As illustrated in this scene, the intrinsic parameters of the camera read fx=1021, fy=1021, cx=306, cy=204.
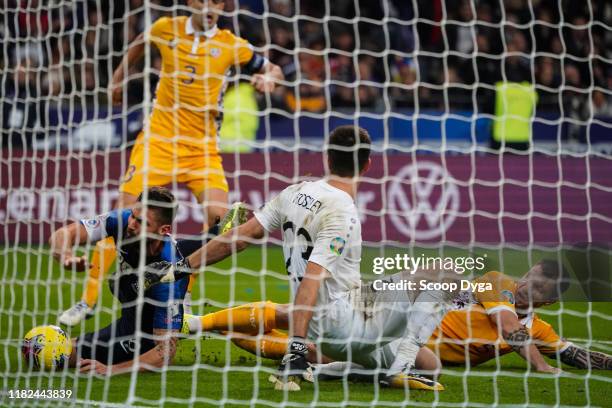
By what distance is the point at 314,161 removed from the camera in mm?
12445

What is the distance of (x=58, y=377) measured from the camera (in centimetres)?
555

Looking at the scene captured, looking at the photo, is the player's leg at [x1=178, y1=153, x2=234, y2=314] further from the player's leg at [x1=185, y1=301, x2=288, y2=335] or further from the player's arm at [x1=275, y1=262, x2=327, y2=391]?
the player's arm at [x1=275, y1=262, x2=327, y2=391]

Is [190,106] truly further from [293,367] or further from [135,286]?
[293,367]

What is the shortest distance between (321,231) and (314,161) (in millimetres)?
7284

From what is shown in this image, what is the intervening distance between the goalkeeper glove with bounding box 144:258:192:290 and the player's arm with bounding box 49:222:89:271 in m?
0.36

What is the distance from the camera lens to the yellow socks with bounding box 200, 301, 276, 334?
5668mm

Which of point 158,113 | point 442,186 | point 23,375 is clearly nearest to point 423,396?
point 23,375

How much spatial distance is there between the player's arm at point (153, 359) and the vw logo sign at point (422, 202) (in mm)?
6447

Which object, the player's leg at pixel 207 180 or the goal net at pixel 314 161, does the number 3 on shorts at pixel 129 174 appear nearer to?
the goal net at pixel 314 161

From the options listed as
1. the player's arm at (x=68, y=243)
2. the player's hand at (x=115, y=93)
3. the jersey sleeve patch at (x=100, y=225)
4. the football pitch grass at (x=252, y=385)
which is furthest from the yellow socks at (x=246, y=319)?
the player's hand at (x=115, y=93)

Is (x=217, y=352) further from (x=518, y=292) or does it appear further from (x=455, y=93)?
(x=455, y=93)

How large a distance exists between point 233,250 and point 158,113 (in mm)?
2305

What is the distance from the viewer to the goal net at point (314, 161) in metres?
5.69

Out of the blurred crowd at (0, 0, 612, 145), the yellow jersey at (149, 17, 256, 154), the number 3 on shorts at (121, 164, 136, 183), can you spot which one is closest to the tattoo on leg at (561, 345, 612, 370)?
the yellow jersey at (149, 17, 256, 154)
